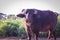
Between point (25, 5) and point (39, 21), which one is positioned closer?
point (39, 21)

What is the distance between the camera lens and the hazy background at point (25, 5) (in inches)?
81.6

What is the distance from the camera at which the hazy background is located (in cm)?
207

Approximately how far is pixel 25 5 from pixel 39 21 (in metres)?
0.31

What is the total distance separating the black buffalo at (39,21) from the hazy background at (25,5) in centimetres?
8

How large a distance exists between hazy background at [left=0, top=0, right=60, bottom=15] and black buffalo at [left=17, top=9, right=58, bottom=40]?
Answer: 0.27 feet

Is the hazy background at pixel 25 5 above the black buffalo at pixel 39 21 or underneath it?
above

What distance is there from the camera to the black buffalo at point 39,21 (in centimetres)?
194

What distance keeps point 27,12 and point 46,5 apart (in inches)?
12.2

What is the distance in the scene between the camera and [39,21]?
197 cm

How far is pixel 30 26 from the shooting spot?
193cm

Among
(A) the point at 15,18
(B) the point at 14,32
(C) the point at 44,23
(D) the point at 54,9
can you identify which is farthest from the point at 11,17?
(D) the point at 54,9

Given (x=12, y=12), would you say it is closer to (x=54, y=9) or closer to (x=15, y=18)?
(x=15, y=18)

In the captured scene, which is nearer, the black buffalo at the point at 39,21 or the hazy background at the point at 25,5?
the black buffalo at the point at 39,21

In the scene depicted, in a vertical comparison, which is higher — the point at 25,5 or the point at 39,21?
the point at 25,5
